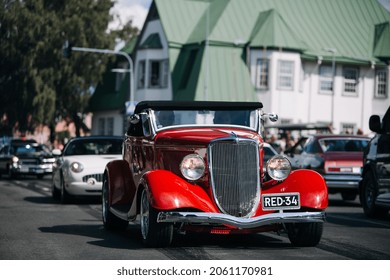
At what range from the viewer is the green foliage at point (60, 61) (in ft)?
168

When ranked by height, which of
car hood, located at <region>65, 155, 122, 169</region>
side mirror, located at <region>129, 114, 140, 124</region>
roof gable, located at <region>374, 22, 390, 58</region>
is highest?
roof gable, located at <region>374, 22, 390, 58</region>

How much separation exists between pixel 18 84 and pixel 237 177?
3278 cm

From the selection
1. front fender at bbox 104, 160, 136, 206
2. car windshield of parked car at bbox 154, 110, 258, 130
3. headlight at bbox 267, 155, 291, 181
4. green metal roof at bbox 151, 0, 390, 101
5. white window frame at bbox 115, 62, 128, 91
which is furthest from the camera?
white window frame at bbox 115, 62, 128, 91

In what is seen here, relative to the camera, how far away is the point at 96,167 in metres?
20.6

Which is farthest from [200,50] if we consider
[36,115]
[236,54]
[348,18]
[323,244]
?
[323,244]

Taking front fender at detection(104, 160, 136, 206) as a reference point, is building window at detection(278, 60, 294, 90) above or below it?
above

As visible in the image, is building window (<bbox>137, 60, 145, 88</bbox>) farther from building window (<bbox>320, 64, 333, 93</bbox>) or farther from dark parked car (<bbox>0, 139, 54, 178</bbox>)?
dark parked car (<bbox>0, 139, 54, 178</bbox>)

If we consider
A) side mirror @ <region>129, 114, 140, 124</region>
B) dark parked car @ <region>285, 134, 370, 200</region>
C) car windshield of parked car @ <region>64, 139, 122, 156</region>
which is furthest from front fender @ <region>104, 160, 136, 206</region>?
dark parked car @ <region>285, 134, 370, 200</region>

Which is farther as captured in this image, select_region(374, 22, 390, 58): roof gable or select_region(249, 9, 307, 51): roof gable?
select_region(249, 9, 307, 51): roof gable

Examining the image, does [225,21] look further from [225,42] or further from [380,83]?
[380,83]

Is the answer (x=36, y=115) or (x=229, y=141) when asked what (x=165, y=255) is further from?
(x=36, y=115)

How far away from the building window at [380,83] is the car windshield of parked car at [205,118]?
104 feet

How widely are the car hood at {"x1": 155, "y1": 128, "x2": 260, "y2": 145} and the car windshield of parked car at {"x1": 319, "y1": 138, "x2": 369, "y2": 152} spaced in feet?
36.9

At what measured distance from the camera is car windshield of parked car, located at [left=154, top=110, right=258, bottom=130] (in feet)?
41.9
